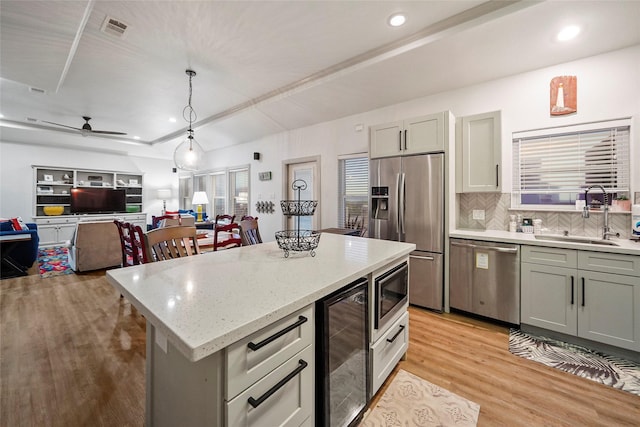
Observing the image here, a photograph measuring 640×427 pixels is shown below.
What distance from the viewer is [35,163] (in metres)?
6.52

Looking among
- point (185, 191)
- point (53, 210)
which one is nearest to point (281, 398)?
→ point (53, 210)

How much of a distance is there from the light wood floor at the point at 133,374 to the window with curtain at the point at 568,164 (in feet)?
5.28

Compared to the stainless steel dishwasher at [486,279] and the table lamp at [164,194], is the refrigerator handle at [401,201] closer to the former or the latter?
the stainless steel dishwasher at [486,279]

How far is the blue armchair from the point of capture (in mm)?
4051

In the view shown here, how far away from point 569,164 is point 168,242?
400cm

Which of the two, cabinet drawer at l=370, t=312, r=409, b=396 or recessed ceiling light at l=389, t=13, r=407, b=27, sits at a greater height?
recessed ceiling light at l=389, t=13, r=407, b=27

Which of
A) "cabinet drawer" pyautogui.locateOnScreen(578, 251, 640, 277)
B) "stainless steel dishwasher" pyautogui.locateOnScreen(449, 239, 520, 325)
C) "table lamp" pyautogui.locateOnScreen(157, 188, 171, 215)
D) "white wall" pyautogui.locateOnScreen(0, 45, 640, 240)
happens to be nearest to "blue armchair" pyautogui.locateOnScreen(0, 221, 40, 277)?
"white wall" pyautogui.locateOnScreen(0, 45, 640, 240)

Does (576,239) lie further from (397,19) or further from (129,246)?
(129,246)

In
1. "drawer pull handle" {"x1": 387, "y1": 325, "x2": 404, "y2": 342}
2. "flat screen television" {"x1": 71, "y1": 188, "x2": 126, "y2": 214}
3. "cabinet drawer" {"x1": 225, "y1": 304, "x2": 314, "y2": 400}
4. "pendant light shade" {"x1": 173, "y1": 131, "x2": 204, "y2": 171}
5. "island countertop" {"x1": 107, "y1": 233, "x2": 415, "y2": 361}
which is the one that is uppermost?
"pendant light shade" {"x1": 173, "y1": 131, "x2": 204, "y2": 171}

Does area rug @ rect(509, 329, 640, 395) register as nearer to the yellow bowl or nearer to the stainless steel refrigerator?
the stainless steel refrigerator

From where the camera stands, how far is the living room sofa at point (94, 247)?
428 cm

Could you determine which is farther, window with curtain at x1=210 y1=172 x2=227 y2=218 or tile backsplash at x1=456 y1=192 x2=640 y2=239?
window with curtain at x1=210 y1=172 x2=227 y2=218

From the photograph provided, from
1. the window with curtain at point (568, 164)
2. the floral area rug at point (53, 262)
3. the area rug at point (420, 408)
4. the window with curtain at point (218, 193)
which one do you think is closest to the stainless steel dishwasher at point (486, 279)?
the window with curtain at point (568, 164)

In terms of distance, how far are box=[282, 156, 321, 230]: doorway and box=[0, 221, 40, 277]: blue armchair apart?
172 inches
